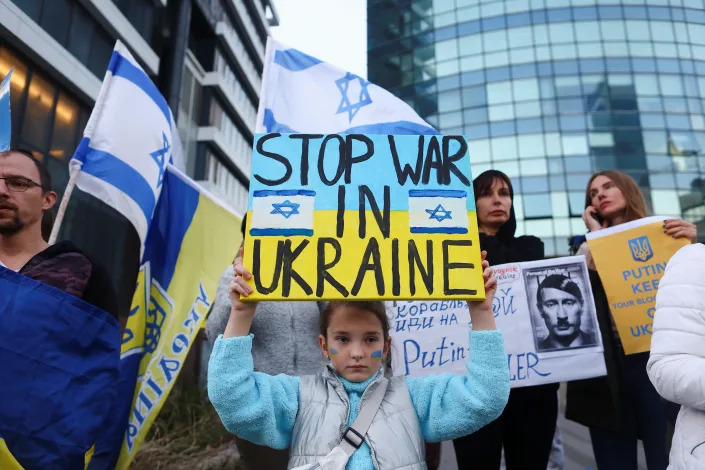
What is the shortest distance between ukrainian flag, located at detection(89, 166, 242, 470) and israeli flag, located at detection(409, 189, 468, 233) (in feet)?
6.74

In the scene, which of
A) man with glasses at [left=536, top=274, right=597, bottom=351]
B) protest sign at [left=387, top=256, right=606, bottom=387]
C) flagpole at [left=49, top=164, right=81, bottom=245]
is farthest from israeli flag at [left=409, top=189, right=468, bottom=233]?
flagpole at [left=49, top=164, right=81, bottom=245]

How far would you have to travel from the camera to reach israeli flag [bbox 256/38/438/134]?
3.95 metres

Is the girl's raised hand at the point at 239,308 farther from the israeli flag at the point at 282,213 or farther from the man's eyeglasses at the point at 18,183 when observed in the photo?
the man's eyeglasses at the point at 18,183

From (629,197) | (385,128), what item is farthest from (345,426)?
(385,128)

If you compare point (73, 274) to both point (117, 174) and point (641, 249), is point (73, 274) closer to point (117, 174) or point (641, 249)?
point (117, 174)

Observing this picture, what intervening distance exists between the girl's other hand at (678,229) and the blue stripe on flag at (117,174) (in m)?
3.03

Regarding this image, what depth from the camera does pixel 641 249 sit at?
2.66 metres

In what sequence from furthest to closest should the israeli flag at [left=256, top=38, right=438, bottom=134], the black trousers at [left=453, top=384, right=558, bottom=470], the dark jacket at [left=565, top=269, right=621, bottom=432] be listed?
the israeli flag at [left=256, top=38, right=438, bottom=134]
the dark jacket at [left=565, top=269, right=621, bottom=432]
the black trousers at [left=453, top=384, right=558, bottom=470]

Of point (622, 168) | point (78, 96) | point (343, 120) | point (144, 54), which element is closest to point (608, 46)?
point (622, 168)

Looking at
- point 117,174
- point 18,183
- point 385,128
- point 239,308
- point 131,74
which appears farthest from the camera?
point 385,128

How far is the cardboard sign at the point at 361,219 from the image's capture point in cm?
172

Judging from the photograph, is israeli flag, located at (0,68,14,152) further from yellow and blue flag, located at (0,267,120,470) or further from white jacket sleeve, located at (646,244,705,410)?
white jacket sleeve, located at (646,244,705,410)

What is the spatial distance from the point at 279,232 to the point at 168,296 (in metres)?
2.07

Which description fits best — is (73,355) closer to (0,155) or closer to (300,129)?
(0,155)
